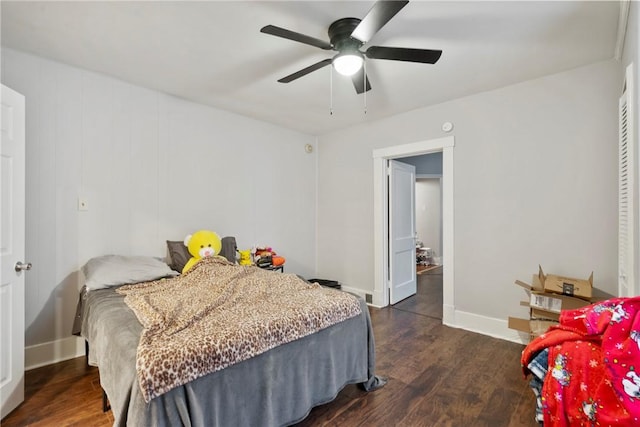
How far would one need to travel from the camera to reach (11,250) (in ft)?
6.15

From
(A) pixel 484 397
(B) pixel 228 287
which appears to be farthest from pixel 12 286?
(A) pixel 484 397

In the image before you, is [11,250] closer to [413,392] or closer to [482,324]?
[413,392]

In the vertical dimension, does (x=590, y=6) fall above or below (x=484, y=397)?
above

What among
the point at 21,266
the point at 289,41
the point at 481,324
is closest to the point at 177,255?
the point at 21,266

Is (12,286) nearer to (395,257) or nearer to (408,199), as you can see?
(395,257)

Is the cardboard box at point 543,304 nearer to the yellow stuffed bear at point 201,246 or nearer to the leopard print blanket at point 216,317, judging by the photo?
the leopard print blanket at point 216,317

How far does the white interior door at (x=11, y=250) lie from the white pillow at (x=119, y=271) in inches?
16.2

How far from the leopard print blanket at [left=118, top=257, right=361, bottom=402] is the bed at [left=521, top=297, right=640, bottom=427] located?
103cm

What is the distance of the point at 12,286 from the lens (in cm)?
187

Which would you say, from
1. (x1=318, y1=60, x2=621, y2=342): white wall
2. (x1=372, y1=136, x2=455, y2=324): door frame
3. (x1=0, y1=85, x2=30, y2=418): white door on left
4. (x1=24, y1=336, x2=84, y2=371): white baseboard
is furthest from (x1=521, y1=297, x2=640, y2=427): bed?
(x1=24, y1=336, x2=84, y2=371): white baseboard

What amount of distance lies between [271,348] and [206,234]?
1.72 metres

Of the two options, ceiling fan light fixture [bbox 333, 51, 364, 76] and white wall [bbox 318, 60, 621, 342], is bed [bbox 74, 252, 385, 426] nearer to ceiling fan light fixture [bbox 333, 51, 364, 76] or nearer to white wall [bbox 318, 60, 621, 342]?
ceiling fan light fixture [bbox 333, 51, 364, 76]

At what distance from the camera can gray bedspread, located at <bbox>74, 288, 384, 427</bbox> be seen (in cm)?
123

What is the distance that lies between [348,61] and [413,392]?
2268mm
